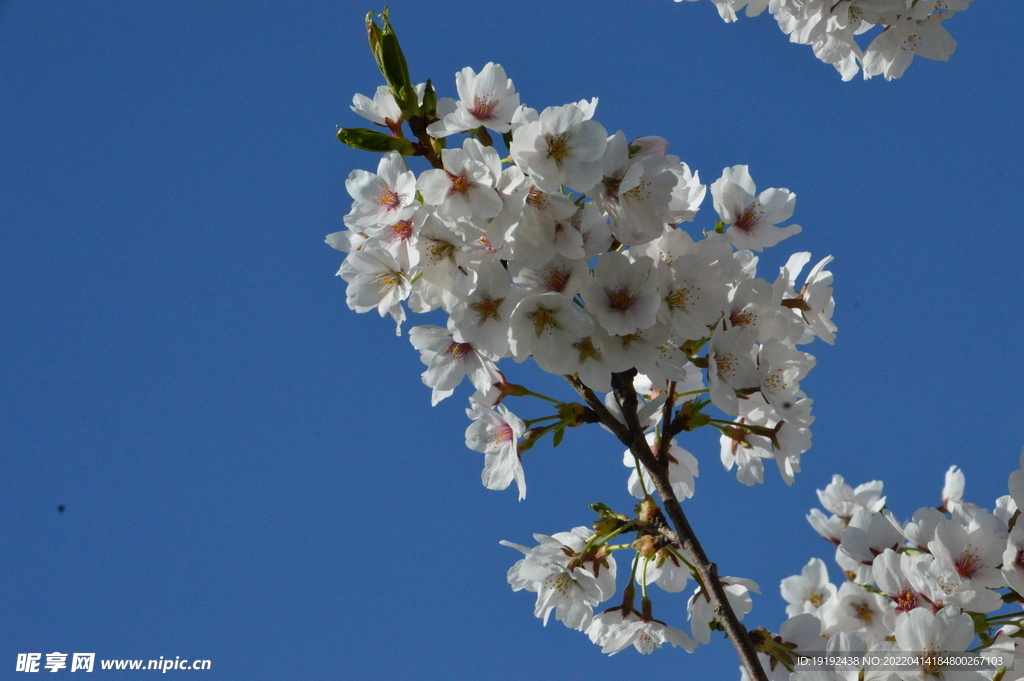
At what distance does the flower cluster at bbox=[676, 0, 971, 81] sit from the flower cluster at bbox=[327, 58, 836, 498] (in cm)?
147

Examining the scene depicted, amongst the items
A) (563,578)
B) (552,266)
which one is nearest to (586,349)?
(552,266)

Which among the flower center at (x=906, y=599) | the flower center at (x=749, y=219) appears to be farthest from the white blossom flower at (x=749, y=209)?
the flower center at (x=906, y=599)

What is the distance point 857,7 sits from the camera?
286cm

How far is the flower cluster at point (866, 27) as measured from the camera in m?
2.92

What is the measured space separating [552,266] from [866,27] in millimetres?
2168

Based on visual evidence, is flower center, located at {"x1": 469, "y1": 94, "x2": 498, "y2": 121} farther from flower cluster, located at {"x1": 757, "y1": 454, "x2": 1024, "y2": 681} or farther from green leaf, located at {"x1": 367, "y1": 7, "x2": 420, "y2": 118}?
flower cluster, located at {"x1": 757, "y1": 454, "x2": 1024, "y2": 681}

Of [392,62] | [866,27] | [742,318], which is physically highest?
[866,27]

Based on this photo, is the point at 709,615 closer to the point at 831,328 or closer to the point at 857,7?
the point at 831,328

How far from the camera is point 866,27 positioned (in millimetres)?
3131

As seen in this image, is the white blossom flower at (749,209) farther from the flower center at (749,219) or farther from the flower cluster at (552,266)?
the flower cluster at (552,266)

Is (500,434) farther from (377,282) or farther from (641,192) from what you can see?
(641,192)

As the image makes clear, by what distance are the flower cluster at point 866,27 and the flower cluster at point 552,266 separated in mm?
1471

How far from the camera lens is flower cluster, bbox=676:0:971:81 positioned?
115 inches

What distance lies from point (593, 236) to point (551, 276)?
151mm
